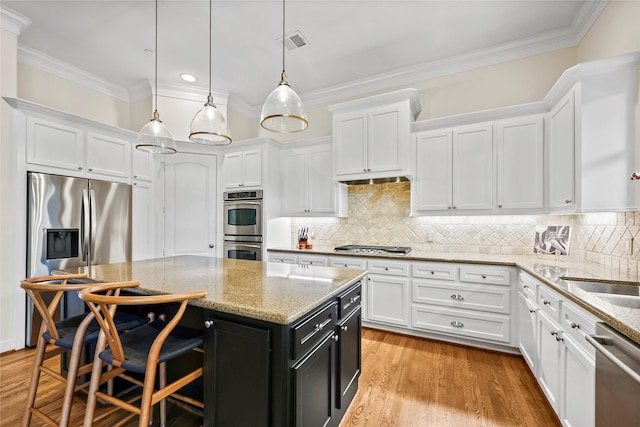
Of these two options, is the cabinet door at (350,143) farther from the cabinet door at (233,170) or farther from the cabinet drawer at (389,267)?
the cabinet door at (233,170)

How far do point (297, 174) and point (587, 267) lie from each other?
3.24 m

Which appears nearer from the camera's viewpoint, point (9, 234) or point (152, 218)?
point (9, 234)

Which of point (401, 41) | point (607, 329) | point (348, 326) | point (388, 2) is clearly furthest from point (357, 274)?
point (401, 41)

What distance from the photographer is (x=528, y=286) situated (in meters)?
2.30

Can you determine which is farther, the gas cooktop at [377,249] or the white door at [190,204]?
the white door at [190,204]

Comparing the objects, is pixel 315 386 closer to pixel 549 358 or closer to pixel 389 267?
pixel 549 358

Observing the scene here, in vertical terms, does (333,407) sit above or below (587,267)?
below

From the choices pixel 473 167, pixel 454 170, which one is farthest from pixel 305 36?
pixel 473 167

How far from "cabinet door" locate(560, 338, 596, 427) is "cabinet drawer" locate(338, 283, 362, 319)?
120 centimetres

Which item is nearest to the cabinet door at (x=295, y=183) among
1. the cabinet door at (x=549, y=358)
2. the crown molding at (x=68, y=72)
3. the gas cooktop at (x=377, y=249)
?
the gas cooktop at (x=377, y=249)

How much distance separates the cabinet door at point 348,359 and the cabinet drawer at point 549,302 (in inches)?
47.8

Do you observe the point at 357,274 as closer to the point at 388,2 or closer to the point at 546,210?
the point at 546,210

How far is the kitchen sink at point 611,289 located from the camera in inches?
60.6

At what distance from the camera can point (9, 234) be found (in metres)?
2.74
